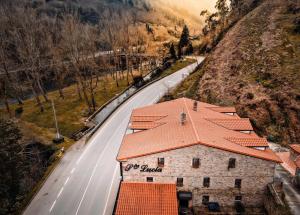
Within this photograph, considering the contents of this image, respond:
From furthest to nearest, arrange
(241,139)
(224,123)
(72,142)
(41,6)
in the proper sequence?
(41,6)
(72,142)
(224,123)
(241,139)

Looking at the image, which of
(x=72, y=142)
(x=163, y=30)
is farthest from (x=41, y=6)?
(x=72, y=142)

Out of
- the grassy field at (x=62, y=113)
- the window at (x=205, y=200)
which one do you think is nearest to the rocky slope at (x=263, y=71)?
the window at (x=205, y=200)

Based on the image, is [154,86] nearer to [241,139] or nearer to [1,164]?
[241,139]

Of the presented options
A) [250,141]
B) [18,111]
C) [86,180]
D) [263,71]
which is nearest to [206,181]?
[250,141]

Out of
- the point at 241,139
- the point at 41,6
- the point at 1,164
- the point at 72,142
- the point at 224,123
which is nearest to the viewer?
the point at 1,164

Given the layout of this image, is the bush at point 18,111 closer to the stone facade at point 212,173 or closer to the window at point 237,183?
the stone facade at point 212,173

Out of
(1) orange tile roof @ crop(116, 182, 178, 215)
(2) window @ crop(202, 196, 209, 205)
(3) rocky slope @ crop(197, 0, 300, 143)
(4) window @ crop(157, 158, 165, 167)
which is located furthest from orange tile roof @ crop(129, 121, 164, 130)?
(3) rocky slope @ crop(197, 0, 300, 143)

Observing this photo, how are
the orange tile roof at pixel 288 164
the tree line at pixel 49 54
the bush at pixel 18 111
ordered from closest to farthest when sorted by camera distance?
the orange tile roof at pixel 288 164, the tree line at pixel 49 54, the bush at pixel 18 111
